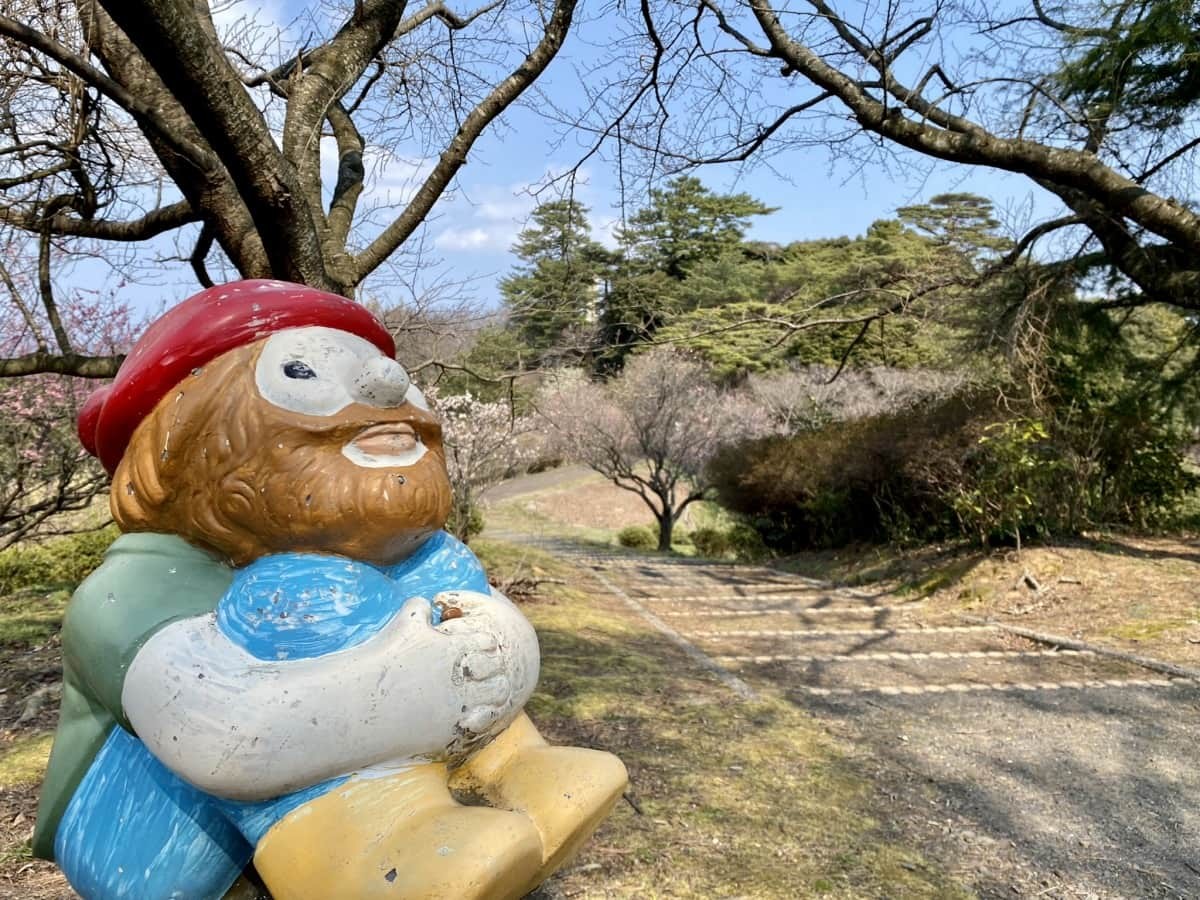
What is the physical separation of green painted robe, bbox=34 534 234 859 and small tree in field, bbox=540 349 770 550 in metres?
13.7

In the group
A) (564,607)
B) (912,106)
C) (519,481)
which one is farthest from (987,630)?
(519,481)

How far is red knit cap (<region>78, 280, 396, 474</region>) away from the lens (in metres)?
1.51

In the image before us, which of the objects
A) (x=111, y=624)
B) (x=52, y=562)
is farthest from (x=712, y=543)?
(x=111, y=624)

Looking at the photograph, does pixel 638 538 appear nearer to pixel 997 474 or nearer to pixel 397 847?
pixel 997 474

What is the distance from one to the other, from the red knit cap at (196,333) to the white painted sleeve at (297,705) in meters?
0.50

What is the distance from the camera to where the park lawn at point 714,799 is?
8.43 ft

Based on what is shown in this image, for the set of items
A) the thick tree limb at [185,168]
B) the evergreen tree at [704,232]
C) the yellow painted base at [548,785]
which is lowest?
the yellow painted base at [548,785]

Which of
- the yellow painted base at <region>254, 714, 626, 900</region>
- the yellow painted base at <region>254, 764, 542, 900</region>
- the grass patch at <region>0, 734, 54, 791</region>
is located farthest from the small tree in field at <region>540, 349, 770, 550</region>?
the yellow painted base at <region>254, 764, 542, 900</region>

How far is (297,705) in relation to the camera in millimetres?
1188

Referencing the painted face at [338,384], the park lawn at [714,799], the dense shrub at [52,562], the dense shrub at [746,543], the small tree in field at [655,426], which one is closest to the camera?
the painted face at [338,384]

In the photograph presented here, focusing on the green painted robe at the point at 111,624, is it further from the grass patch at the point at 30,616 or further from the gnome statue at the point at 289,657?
the grass patch at the point at 30,616

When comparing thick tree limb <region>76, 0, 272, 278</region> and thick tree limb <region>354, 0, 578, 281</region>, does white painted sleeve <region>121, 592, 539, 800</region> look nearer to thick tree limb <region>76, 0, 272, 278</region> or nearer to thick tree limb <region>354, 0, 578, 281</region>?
thick tree limb <region>76, 0, 272, 278</region>

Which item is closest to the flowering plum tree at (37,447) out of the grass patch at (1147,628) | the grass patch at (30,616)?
the grass patch at (30,616)

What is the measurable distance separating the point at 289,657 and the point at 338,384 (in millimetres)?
499
